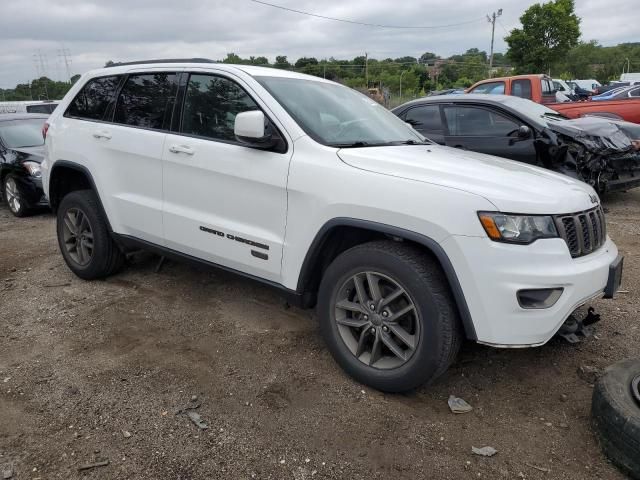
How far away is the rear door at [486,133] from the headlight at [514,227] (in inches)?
177

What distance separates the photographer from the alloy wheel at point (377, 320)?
2.85 meters

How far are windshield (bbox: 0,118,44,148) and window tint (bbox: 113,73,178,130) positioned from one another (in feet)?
17.4

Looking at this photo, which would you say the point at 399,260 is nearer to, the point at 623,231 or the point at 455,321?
the point at 455,321

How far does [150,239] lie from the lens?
13.4 ft

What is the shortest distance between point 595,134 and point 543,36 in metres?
31.8

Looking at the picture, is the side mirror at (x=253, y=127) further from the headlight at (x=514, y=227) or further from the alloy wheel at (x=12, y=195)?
the alloy wheel at (x=12, y=195)

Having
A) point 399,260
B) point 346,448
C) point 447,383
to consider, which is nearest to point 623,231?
point 447,383

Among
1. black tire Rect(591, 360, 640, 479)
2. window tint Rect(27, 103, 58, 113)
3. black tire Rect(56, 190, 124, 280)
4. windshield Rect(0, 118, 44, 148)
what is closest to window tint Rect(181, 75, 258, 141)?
black tire Rect(56, 190, 124, 280)

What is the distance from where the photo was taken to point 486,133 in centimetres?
706

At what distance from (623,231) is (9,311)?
6.45 meters

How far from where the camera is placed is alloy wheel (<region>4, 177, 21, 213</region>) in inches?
318

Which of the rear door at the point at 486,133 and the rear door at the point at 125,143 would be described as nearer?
the rear door at the point at 125,143

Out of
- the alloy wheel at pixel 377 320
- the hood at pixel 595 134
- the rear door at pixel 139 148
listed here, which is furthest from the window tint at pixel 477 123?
the alloy wheel at pixel 377 320

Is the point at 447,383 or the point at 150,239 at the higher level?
the point at 150,239
